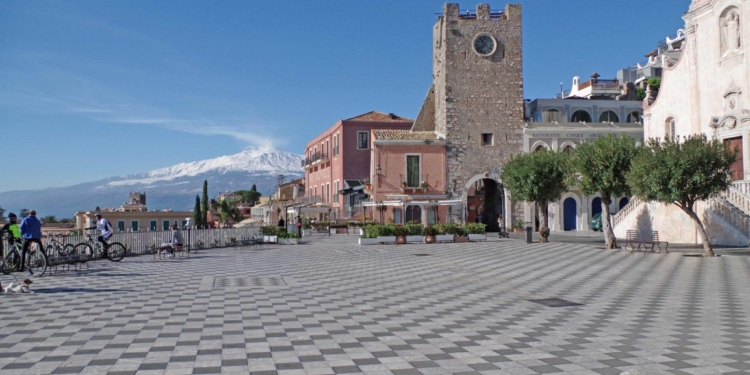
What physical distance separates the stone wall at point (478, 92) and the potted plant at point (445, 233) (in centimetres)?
1194

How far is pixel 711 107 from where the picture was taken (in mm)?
29688

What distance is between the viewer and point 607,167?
84.6ft

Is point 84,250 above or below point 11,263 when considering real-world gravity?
above

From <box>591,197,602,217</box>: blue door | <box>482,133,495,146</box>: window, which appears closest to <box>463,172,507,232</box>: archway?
<box>482,133,495,146</box>: window

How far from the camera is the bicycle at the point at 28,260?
16.3 meters

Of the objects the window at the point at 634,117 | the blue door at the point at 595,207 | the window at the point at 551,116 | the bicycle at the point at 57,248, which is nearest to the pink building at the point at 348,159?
the window at the point at 551,116

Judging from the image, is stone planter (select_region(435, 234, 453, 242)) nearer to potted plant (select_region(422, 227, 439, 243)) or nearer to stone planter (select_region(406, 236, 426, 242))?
potted plant (select_region(422, 227, 439, 243))

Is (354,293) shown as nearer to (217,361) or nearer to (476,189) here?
(217,361)

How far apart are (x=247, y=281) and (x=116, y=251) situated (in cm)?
844

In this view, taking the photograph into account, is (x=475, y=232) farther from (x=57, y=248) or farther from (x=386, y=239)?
(x=57, y=248)

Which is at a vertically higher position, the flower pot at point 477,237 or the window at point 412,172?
the window at point 412,172

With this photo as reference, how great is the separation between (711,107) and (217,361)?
97.6 ft

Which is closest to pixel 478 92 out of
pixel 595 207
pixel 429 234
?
pixel 595 207

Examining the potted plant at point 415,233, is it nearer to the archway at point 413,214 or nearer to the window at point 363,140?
the archway at point 413,214
